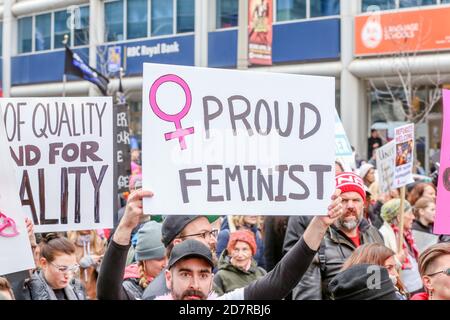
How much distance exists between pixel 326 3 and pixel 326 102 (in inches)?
769

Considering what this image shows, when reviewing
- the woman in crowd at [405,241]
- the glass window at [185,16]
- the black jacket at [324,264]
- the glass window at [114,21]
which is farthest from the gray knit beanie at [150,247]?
the glass window at [114,21]

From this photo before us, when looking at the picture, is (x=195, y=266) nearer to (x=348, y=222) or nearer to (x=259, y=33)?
(x=348, y=222)

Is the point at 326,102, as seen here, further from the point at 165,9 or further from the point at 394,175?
the point at 165,9

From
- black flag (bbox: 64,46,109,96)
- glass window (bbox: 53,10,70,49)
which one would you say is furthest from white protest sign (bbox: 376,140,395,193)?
glass window (bbox: 53,10,70,49)

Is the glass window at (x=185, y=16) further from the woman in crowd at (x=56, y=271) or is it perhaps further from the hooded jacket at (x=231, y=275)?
the woman in crowd at (x=56, y=271)

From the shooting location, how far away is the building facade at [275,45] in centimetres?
2052

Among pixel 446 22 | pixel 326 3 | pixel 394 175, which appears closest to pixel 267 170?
pixel 394 175

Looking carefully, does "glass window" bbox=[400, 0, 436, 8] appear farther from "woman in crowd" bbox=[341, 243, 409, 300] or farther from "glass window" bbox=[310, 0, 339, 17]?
"woman in crowd" bbox=[341, 243, 409, 300]

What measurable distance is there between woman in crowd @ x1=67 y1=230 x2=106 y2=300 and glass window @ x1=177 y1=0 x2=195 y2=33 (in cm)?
1914

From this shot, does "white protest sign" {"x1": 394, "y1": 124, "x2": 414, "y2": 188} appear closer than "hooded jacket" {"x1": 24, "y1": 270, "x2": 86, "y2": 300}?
No

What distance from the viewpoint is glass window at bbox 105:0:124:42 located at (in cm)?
2677

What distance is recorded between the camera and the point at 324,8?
74.1 feet

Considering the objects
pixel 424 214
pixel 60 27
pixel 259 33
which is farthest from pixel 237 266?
pixel 60 27

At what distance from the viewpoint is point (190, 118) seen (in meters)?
3.38
